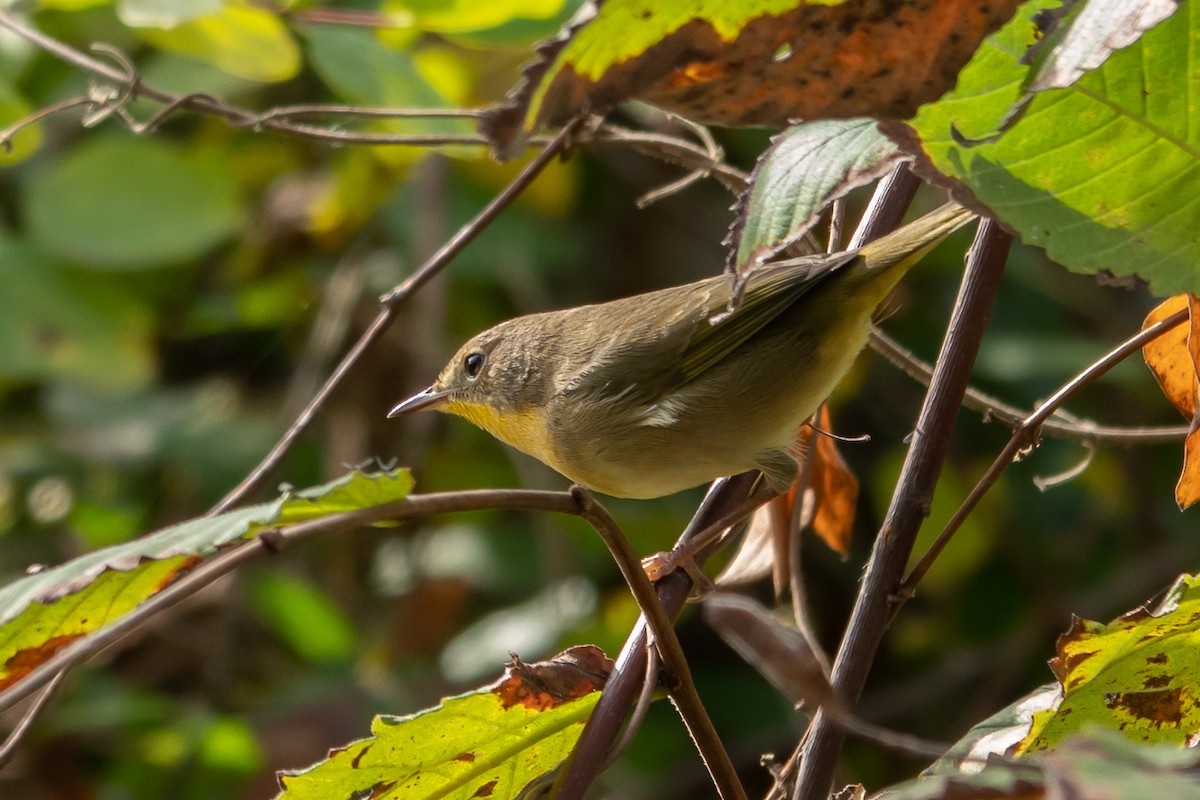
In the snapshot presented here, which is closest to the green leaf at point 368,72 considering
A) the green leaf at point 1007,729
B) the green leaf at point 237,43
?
the green leaf at point 237,43

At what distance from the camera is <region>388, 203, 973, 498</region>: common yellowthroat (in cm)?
235

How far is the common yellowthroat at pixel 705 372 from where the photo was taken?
235 cm

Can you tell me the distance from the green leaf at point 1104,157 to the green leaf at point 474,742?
632mm

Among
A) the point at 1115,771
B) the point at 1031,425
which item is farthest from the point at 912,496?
the point at 1115,771

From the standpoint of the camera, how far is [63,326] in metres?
3.51

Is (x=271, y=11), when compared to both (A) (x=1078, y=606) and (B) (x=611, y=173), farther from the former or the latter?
(A) (x=1078, y=606)

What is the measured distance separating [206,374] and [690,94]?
3.93 metres

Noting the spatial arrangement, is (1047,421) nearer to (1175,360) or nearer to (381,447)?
(1175,360)

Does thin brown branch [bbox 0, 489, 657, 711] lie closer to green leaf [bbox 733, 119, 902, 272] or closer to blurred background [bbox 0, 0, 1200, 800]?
green leaf [bbox 733, 119, 902, 272]

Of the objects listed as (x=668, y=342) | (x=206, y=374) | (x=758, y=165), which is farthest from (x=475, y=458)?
(x=758, y=165)

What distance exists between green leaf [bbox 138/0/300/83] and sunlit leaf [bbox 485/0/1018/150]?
5.79ft

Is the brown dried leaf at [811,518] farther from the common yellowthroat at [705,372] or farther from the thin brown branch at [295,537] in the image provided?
the thin brown branch at [295,537]

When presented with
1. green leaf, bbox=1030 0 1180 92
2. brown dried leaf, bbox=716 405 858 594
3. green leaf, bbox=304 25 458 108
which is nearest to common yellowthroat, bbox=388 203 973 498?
brown dried leaf, bbox=716 405 858 594

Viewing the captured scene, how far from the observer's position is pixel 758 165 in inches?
43.8
